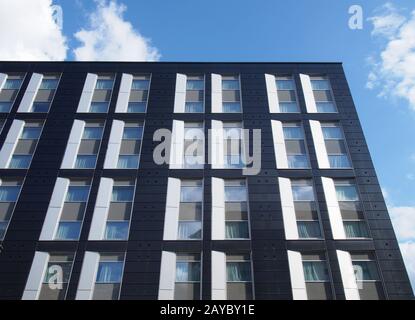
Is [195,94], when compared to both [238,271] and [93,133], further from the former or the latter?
[238,271]

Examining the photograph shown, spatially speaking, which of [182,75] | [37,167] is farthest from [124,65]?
[37,167]

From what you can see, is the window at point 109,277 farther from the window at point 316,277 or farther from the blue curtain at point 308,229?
the blue curtain at point 308,229

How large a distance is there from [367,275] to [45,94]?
25.3 meters

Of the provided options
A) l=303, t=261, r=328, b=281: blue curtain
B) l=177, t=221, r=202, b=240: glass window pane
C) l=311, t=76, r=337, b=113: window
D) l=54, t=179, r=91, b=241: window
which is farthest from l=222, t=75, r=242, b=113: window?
l=303, t=261, r=328, b=281: blue curtain

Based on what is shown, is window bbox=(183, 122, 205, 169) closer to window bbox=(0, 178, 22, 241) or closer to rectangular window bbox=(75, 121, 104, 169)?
rectangular window bbox=(75, 121, 104, 169)

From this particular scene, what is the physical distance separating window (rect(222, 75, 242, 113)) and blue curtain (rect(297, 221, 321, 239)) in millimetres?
9884

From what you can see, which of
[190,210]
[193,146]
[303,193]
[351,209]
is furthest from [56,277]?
[351,209]

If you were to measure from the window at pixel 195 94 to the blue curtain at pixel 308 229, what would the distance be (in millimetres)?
11073

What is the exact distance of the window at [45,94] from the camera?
28.1 metres

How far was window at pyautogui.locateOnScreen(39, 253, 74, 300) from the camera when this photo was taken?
1961 cm

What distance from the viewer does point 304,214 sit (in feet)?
74.4

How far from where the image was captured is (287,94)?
29.2 meters

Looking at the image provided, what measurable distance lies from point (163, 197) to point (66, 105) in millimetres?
11072
